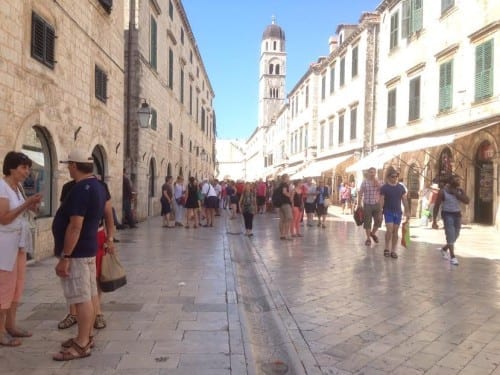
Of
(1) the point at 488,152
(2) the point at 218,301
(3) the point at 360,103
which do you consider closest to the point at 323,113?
(3) the point at 360,103

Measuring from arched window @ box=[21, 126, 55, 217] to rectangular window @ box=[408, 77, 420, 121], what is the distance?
15.2 m

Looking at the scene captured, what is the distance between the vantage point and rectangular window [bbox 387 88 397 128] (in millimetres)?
21906

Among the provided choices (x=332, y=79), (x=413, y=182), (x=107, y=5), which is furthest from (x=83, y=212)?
(x=332, y=79)

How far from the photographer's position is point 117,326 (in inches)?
182

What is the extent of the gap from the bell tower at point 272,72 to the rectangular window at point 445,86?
72.0m

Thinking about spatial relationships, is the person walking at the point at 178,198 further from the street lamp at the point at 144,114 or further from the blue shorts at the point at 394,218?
the blue shorts at the point at 394,218

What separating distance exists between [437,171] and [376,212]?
28.5 feet

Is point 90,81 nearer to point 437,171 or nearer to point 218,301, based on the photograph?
point 218,301

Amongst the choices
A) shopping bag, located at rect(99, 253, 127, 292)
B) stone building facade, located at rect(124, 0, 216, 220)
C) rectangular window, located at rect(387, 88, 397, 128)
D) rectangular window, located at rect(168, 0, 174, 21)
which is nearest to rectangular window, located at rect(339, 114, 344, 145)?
rectangular window, located at rect(387, 88, 397, 128)

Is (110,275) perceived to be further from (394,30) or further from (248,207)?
(394,30)

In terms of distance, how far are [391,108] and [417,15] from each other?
4297 millimetres

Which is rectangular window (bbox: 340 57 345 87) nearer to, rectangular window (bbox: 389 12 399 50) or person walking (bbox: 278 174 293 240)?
rectangular window (bbox: 389 12 399 50)

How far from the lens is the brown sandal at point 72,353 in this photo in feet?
12.2

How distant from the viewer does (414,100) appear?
19859 millimetres
